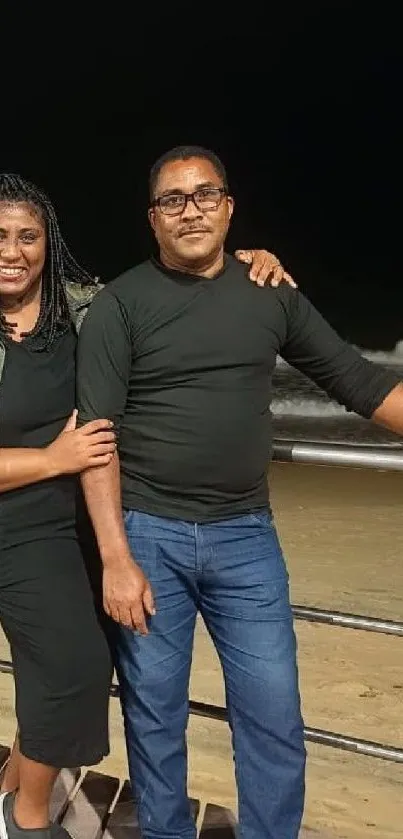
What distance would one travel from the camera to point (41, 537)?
1.63 m

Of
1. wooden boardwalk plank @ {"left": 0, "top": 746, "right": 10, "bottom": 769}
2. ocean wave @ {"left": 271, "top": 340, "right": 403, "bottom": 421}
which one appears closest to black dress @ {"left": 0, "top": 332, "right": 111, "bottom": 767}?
wooden boardwalk plank @ {"left": 0, "top": 746, "right": 10, "bottom": 769}

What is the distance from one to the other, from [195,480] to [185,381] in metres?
0.19

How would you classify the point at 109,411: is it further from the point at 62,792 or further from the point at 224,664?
the point at 62,792

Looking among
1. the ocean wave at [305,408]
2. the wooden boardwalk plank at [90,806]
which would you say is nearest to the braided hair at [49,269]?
the wooden boardwalk plank at [90,806]

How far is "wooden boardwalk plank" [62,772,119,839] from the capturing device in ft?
6.32

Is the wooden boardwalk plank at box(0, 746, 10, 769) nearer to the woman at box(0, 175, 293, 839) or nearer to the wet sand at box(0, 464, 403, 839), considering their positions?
the woman at box(0, 175, 293, 839)

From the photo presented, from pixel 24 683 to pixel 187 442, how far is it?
22.4 inches

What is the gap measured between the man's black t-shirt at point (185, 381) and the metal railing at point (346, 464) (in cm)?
6

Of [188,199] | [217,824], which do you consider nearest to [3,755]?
[217,824]

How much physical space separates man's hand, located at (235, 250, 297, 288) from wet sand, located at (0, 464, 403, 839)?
128 cm

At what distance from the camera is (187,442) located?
1.64m

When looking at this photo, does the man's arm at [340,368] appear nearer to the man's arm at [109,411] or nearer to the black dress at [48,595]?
the man's arm at [109,411]

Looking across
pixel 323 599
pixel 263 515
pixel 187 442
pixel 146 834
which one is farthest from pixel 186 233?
pixel 323 599

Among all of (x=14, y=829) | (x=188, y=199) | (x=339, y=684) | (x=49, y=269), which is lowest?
(x=339, y=684)
